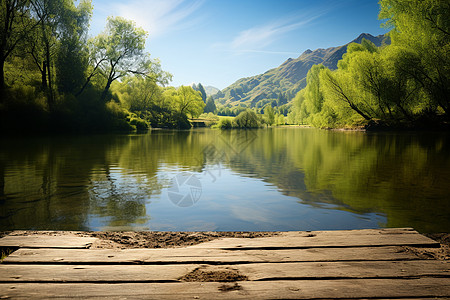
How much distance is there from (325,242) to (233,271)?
4.16ft

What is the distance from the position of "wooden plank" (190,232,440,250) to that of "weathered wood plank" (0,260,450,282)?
454 mm

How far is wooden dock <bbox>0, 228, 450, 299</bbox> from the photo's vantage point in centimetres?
218

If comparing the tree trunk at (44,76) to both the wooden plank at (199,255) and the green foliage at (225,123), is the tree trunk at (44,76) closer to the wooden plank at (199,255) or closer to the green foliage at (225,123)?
the wooden plank at (199,255)

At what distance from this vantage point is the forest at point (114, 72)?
30.1 metres

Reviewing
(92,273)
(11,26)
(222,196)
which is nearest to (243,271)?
(92,273)

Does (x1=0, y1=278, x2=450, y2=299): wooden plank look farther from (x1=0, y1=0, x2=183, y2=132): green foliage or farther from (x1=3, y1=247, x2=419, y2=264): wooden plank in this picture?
(x1=0, y1=0, x2=183, y2=132): green foliage

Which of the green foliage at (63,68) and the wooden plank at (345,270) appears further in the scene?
the green foliage at (63,68)

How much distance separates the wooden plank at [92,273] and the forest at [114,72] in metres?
32.1

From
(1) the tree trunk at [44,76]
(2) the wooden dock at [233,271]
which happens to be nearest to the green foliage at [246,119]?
(1) the tree trunk at [44,76]

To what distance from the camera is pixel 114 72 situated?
42406 millimetres

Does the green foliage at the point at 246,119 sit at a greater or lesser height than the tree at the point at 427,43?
lesser

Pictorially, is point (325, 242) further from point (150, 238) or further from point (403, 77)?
point (403, 77)

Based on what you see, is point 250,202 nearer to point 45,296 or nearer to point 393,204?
point 393,204

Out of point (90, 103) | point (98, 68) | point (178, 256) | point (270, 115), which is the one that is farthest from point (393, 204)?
point (270, 115)
